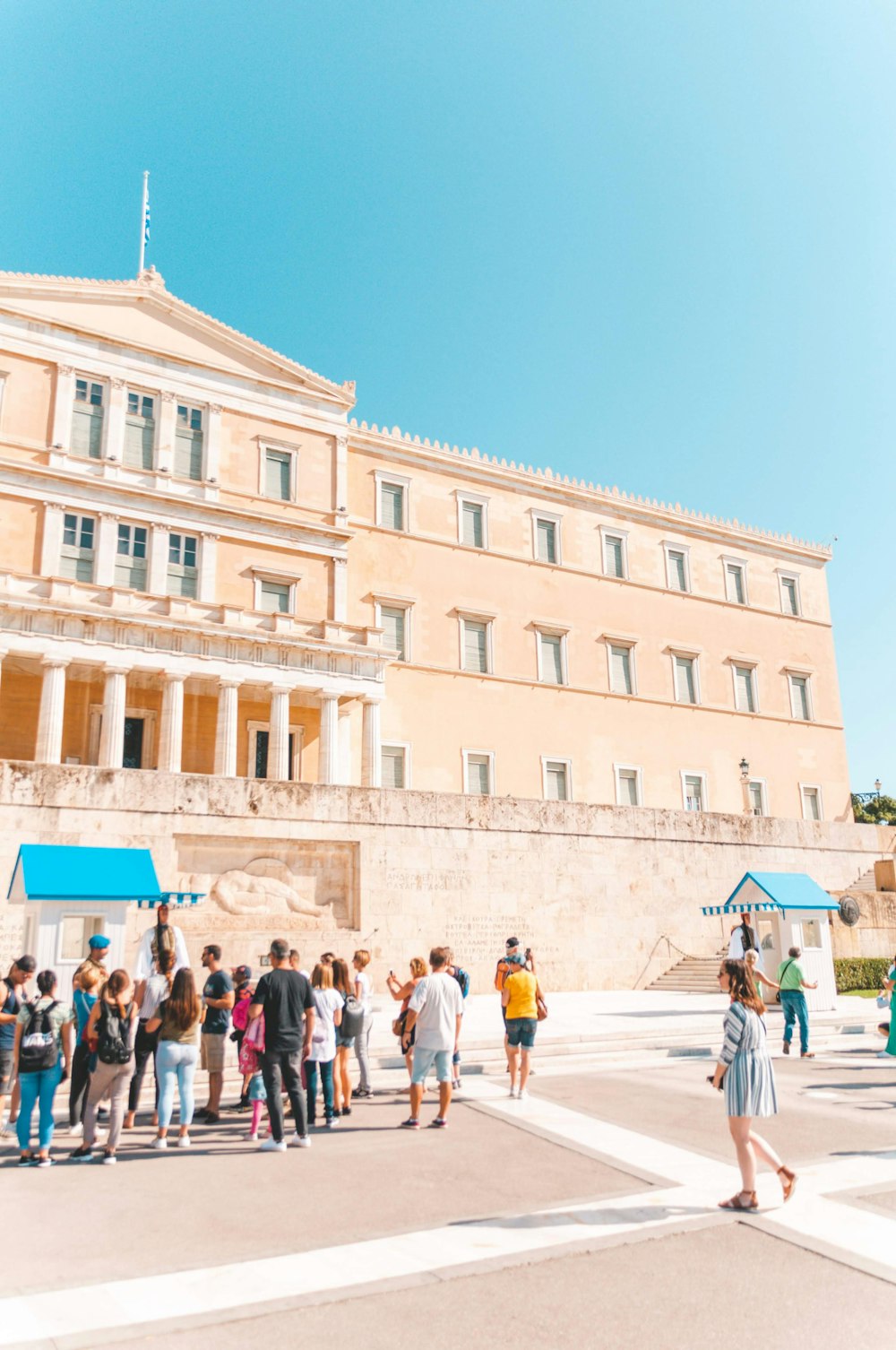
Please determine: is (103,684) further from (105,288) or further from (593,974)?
(593,974)

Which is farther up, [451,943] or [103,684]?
[103,684]

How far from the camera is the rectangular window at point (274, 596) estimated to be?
105 feet

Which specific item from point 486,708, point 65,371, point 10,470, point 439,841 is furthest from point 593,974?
point 65,371

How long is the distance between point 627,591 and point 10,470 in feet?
76.2

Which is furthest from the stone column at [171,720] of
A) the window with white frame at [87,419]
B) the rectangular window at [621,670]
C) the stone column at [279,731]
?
the rectangular window at [621,670]

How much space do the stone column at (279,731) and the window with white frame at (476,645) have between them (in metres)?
8.13

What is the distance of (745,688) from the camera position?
42.8 m

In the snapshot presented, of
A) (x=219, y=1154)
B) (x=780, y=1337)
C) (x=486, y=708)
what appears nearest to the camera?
(x=780, y=1337)

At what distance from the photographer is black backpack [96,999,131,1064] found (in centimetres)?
832

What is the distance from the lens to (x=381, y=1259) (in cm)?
594

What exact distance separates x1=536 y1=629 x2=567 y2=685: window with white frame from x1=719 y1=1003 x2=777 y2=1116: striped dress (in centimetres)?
3032

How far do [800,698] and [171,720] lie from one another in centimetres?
2830

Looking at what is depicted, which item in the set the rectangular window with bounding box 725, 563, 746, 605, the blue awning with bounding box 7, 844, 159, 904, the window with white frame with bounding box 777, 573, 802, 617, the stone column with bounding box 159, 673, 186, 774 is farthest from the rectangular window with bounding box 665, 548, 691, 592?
the blue awning with bounding box 7, 844, 159, 904

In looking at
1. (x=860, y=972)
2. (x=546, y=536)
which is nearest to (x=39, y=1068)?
(x=860, y=972)
